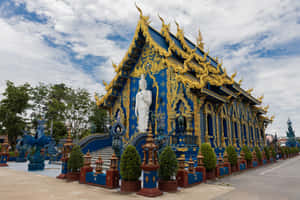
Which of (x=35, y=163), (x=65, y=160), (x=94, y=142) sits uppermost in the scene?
(x=94, y=142)

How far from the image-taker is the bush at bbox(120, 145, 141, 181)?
631 cm

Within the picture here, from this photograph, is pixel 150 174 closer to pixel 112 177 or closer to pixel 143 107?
pixel 112 177

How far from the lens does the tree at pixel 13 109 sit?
27188mm

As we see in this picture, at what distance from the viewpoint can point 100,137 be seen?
48.5 ft

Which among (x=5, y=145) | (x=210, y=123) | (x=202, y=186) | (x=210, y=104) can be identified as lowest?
A: (x=202, y=186)

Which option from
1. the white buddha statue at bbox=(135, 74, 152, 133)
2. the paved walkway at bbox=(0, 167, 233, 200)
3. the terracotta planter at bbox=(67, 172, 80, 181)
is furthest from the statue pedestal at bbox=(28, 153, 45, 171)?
the white buddha statue at bbox=(135, 74, 152, 133)

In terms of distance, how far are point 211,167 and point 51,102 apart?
Answer: 31.7 meters

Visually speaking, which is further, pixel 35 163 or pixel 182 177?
pixel 35 163

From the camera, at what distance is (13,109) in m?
28.2

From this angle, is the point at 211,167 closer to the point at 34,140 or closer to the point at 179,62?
the point at 179,62

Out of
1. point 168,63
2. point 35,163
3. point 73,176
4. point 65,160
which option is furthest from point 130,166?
point 168,63

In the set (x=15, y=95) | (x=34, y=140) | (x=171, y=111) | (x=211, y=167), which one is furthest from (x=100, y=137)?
(x=15, y=95)

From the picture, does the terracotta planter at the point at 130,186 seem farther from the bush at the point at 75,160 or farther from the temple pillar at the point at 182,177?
the bush at the point at 75,160

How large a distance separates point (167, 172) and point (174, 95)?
7.28 metres
